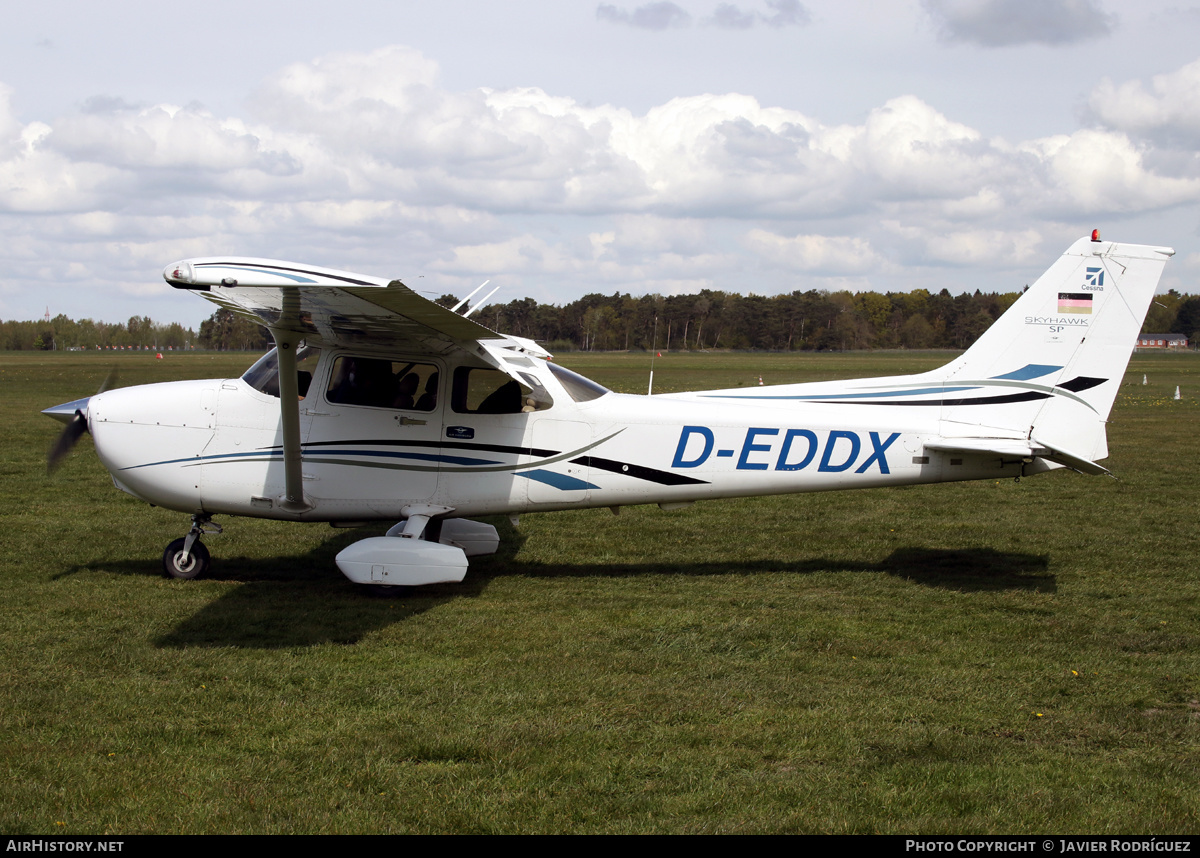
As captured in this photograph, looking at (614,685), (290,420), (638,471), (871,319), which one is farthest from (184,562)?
(871,319)

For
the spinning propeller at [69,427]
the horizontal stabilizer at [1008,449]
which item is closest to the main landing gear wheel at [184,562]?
the spinning propeller at [69,427]

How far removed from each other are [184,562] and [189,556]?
61mm

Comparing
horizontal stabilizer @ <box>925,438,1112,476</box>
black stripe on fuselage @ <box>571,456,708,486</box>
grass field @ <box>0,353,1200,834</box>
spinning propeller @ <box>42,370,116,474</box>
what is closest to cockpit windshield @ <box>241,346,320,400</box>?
spinning propeller @ <box>42,370,116,474</box>

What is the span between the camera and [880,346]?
367 feet

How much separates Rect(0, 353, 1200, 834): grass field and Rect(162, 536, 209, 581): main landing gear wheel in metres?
0.19

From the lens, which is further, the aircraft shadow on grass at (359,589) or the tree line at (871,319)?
the tree line at (871,319)

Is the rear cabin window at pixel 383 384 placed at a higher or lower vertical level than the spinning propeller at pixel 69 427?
higher

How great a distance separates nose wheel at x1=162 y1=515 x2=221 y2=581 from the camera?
7.68 m

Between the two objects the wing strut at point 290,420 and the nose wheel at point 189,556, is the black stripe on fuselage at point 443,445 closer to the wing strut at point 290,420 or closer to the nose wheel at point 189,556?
the wing strut at point 290,420

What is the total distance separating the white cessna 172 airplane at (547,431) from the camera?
7.40 metres

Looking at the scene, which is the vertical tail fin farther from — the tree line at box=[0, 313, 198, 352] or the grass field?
the tree line at box=[0, 313, 198, 352]

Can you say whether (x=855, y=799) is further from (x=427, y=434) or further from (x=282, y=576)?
(x=282, y=576)

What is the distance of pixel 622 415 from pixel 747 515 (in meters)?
3.87

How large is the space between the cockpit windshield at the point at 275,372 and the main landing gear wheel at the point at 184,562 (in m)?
1.45
